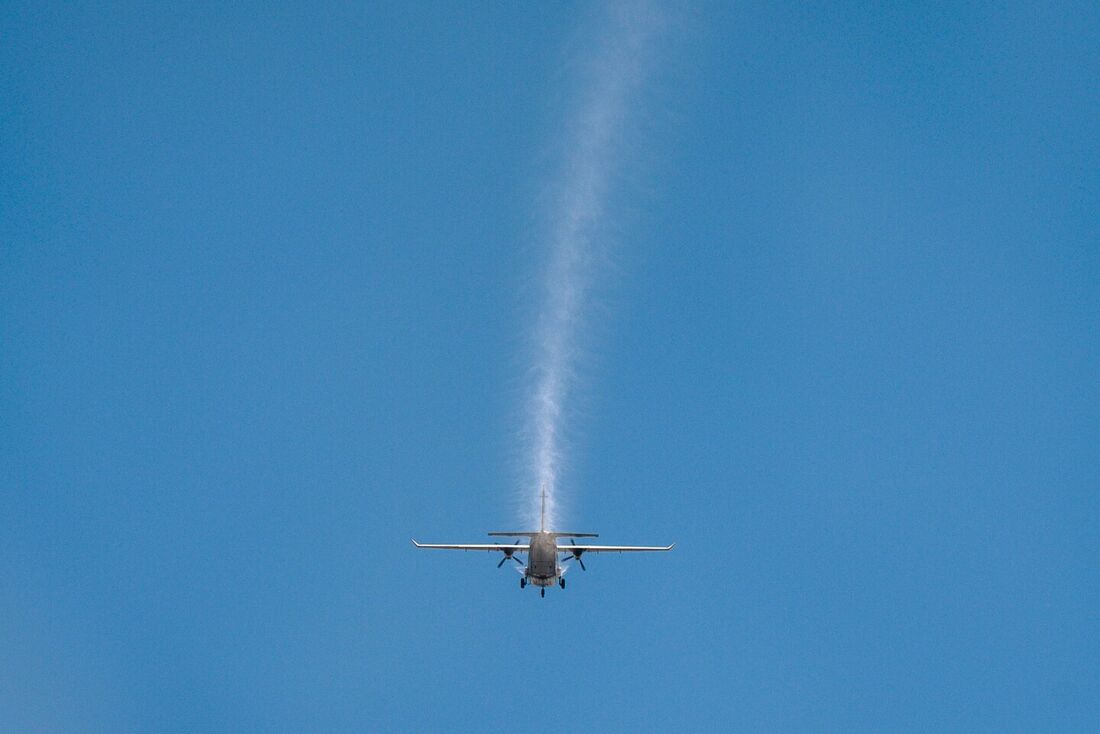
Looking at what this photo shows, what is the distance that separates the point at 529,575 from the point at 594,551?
9.13 metres

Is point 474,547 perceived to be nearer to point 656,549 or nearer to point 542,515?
point 542,515

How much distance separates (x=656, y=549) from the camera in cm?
10419

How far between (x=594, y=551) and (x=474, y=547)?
13.9 m

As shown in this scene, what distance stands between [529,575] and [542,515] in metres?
8.80

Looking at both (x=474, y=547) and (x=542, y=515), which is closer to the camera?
(x=542, y=515)

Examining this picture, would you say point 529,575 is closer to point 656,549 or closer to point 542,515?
point 542,515

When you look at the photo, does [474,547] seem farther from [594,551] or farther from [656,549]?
[656,549]

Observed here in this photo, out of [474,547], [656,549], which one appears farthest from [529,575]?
[656,549]

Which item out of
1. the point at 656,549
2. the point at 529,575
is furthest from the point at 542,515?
the point at 656,549

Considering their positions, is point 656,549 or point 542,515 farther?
point 656,549

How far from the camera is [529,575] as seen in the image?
9994cm

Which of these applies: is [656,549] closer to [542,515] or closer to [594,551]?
[594,551]

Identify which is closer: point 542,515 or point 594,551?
point 542,515
